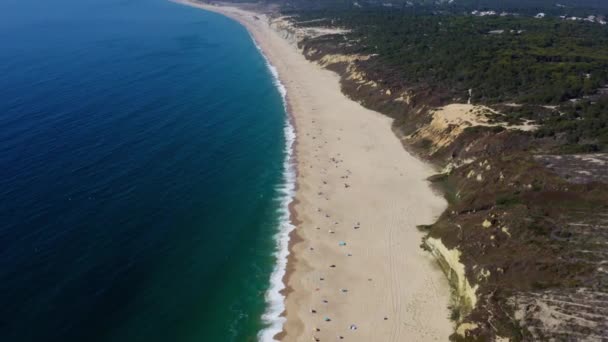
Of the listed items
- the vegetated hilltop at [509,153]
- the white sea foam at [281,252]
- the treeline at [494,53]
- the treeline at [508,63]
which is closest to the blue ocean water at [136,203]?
the white sea foam at [281,252]

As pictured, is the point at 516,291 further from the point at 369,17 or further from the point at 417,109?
the point at 369,17

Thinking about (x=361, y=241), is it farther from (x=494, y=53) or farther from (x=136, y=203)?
(x=494, y=53)

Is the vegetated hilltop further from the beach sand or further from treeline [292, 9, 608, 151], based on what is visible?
the beach sand

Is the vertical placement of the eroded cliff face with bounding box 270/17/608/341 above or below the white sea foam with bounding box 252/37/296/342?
above

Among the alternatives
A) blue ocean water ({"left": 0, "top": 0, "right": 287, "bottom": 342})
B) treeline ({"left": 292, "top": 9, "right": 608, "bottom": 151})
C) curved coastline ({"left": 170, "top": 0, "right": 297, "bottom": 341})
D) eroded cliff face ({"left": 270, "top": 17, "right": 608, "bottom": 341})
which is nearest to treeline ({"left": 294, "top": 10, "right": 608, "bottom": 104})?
treeline ({"left": 292, "top": 9, "right": 608, "bottom": 151})

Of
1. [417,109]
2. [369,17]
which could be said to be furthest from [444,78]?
[369,17]

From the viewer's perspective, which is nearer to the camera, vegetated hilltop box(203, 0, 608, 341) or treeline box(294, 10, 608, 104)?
vegetated hilltop box(203, 0, 608, 341)
